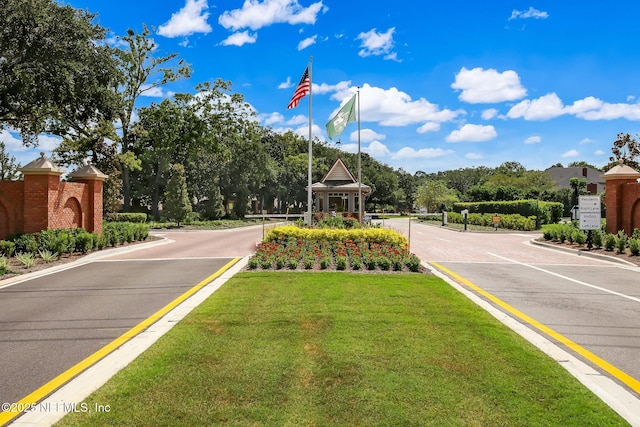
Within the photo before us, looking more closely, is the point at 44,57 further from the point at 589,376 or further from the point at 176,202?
the point at 589,376

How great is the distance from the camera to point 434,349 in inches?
210

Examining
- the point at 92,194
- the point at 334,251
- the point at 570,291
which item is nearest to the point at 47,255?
the point at 92,194

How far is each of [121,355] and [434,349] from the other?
3.81m

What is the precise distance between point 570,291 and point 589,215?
395 inches

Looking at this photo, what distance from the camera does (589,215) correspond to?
1805 centimetres

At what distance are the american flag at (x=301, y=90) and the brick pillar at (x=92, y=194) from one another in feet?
30.0

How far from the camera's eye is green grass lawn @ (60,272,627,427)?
370 centimetres

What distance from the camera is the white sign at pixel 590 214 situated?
17.9 metres

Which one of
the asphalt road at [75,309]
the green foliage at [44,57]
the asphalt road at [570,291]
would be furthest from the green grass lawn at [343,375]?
the green foliage at [44,57]

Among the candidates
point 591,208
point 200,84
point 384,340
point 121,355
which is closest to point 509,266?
point 591,208

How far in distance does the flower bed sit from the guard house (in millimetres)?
25067

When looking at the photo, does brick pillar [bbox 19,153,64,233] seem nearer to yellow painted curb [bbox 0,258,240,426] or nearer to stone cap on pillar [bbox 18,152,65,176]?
stone cap on pillar [bbox 18,152,65,176]

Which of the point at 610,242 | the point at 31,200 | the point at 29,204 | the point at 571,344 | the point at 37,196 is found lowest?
the point at 571,344

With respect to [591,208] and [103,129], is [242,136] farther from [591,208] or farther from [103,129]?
[591,208]
